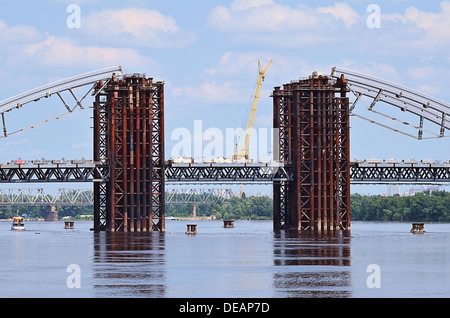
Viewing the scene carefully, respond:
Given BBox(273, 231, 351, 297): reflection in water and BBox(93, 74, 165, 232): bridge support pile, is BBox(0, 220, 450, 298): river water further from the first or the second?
BBox(93, 74, 165, 232): bridge support pile

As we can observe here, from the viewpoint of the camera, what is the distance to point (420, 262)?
315 ft

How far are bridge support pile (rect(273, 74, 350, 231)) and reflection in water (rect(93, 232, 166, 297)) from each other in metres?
39.9

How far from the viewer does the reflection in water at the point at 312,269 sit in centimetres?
6975

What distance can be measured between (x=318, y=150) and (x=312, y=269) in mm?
84490

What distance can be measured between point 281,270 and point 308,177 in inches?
3445

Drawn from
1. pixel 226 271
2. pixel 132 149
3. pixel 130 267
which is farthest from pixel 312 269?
pixel 132 149

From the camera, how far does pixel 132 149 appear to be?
161 m

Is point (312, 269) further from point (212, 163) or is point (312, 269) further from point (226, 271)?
point (212, 163)

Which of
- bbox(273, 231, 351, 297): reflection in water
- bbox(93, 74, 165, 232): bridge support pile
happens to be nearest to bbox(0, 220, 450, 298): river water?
bbox(273, 231, 351, 297): reflection in water

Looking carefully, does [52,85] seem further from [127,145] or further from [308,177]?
[308,177]

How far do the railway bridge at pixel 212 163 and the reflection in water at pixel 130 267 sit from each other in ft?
81.2

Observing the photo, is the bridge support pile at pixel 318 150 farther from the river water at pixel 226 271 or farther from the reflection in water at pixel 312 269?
the river water at pixel 226 271

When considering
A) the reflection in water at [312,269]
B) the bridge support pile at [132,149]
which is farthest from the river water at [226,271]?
the bridge support pile at [132,149]
